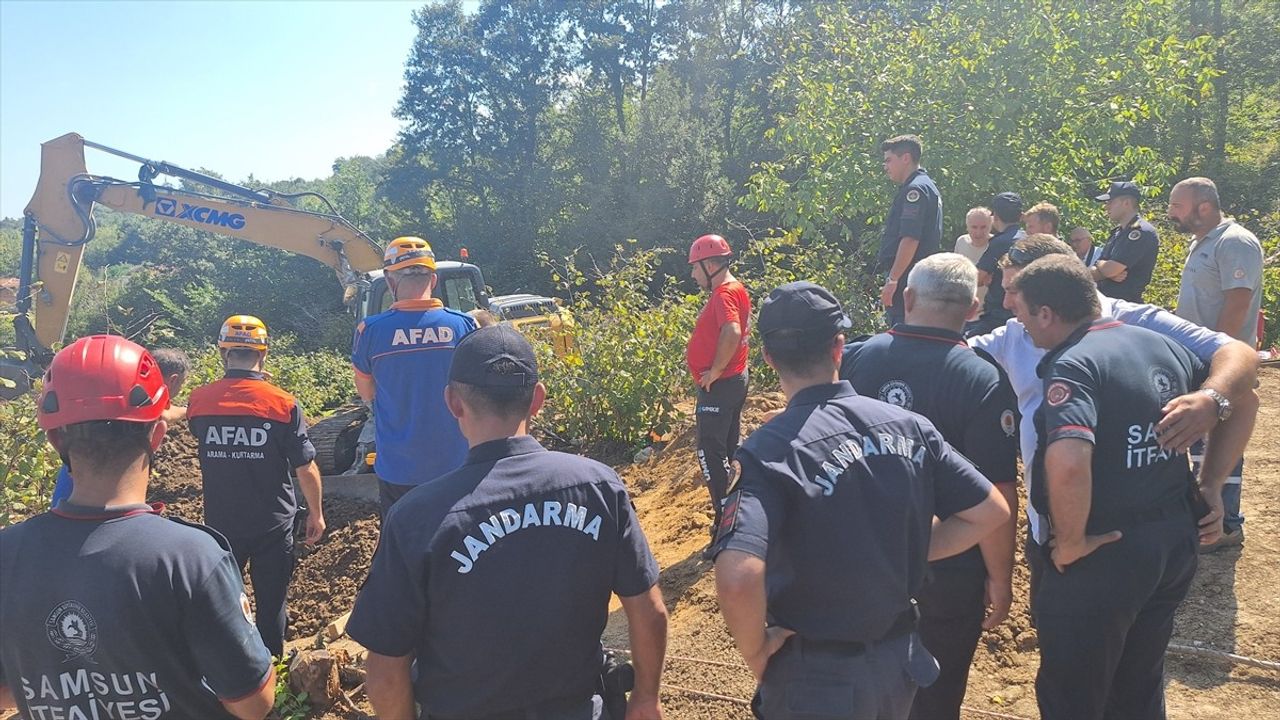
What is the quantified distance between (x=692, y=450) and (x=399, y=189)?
2365 cm

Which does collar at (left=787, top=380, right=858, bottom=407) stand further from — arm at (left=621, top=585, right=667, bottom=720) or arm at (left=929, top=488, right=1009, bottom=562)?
arm at (left=621, top=585, right=667, bottom=720)

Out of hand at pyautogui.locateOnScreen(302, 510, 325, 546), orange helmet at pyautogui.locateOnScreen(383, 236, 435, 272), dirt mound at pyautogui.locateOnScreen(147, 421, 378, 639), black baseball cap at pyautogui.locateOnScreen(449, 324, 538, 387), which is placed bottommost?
dirt mound at pyautogui.locateOnScreen(147, 421, 378, 639)

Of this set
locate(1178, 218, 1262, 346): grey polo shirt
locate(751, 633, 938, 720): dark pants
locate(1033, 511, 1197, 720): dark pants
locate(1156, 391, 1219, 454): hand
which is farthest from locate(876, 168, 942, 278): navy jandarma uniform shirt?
locate(751, 633, 938, 720): dark pants

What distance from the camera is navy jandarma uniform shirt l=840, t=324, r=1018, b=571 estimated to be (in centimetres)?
277

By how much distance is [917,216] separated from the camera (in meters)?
5.52

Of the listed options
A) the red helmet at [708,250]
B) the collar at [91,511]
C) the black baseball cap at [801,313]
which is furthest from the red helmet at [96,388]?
the red helmet at [708,250]

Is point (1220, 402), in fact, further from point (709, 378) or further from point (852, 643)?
point (709, 378)

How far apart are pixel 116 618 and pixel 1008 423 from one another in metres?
2.62

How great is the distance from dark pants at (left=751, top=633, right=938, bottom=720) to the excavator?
8.56 metres

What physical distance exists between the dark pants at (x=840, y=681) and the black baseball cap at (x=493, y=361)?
1007 mm

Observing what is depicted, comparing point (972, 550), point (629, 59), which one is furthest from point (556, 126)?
point (972, 550)

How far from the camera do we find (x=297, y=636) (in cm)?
599

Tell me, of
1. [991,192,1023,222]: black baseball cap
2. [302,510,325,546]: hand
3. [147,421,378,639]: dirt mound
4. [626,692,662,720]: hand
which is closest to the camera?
[626,692,662,720]: hand

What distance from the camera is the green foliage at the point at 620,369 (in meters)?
8.30
